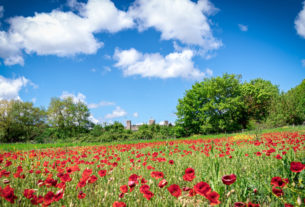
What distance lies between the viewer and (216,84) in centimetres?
4131

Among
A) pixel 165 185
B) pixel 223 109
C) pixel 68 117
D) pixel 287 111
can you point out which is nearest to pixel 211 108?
pixel 223 109

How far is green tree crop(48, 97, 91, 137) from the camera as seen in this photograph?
46.5 metres

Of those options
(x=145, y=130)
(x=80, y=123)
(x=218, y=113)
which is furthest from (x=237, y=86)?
(x=80, y=123)

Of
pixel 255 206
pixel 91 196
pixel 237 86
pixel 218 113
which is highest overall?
pixel 237 86

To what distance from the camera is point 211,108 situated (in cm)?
4053

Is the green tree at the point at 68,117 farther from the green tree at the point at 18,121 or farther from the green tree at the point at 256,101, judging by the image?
the green tree at the point at 256,101

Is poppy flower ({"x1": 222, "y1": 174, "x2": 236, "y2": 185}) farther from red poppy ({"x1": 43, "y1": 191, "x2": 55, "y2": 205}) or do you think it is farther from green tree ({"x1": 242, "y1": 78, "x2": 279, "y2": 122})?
green tree ({"x1": 242, "y1": 78, "x2": 279, "y2": 122})

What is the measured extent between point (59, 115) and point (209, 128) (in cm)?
3556

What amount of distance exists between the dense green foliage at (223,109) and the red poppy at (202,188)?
123ft

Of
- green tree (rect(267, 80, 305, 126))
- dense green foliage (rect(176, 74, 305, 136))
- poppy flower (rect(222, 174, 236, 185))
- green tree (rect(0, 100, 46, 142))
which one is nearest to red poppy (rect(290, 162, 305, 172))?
poppy flower (rect(222, 174, 236, 185))

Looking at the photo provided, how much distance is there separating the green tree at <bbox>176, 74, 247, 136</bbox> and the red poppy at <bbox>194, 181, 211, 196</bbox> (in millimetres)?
37529

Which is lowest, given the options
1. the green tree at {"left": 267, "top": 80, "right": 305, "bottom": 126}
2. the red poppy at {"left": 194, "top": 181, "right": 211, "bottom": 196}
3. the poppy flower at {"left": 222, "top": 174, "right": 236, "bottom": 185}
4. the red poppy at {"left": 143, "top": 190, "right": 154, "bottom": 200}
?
the red poppy at {"left": 143, "top": 190, "right": 154, "bottom": 200}

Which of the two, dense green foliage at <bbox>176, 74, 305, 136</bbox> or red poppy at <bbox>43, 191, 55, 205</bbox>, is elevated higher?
dense green foliage at <bbox>176, 74, 305, 136</bbox>

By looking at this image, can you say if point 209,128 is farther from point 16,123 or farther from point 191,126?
point 16,123
